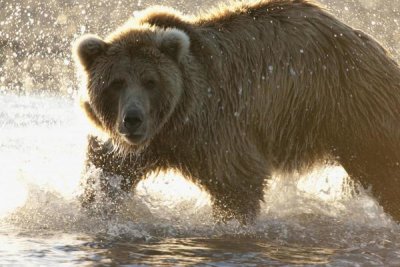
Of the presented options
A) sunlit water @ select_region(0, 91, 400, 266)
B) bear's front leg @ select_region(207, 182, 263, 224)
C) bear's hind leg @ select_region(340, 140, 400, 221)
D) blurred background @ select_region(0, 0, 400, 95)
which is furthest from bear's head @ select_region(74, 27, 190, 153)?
blurred background @ select_region(0, 0, 400, 95)

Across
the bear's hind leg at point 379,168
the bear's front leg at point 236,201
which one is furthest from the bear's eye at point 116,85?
the bear's hind leg at point 379,168

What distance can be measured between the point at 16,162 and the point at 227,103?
11.8ft

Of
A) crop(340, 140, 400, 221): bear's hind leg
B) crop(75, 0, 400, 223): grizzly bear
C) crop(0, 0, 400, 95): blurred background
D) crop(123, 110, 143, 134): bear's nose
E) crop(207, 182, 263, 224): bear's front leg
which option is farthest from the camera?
crop(0, 0, 400, 95): blurred background

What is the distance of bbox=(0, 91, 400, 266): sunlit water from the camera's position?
222 inches

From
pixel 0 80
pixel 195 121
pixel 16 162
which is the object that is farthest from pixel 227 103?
pixel 0 80

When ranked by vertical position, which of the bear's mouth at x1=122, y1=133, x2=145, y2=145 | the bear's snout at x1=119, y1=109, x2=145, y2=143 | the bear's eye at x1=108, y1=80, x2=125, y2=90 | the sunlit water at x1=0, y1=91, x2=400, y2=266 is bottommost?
the sunlit water at x1=0, y1=91, x2=400, y2=266

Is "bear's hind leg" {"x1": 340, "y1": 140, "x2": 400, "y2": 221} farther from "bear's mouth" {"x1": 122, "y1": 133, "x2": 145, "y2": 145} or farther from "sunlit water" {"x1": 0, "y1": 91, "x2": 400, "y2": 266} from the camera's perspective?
"bear's mouth" {"x1": 122, "y1": 133, "x2": 145, "y2": 145}

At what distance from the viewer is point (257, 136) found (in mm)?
6727

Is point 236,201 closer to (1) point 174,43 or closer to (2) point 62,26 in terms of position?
(1) point 174,43

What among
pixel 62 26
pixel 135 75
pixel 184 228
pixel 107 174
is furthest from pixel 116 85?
pixel 62 26

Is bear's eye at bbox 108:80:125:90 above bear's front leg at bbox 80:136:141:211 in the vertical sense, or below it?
above

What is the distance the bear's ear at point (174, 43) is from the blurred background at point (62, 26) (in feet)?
31.6

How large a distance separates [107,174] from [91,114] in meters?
0.46

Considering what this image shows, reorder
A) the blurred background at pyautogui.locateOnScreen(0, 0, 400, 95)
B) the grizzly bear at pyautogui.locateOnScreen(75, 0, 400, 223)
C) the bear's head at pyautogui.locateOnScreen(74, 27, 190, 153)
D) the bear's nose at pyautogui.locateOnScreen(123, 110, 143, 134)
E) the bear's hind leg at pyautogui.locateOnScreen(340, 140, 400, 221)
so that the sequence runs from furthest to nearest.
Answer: the blurred background at pyautogui.locateOnScreen(0, 0, 400, 95) → the bear's hind leg at pyautogui.locateOnScreen(340, 140, 400, 221) → the grizzly bear at pyautogui.locateOnScreen(75, 0, 400, 223) → the bear's head at pyautogui.locateOnScreen(74, 27, 190, 153) → the bear's nose at pyautogui.locateOnScreen(123, 110, 143, 134)
